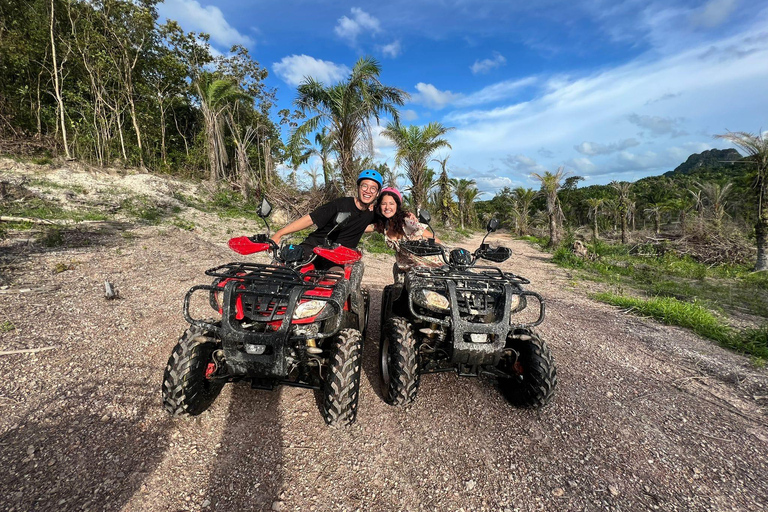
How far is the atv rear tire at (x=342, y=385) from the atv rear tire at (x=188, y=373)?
947mm

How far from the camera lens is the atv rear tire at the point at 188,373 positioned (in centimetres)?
236

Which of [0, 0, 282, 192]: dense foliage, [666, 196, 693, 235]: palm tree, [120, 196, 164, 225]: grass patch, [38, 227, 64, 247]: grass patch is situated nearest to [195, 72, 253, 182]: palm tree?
[0, 0, 282, 192]: dense foliage

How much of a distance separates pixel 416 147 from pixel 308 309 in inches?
639

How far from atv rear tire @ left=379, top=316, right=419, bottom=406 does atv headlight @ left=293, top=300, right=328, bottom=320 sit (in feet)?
2.19

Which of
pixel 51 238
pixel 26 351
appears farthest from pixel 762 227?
pixel 51 238

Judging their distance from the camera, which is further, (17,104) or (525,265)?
(17,104)

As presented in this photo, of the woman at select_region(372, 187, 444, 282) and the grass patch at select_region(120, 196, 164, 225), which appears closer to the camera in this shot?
the woman at select_region(372, 187, 444, 282)

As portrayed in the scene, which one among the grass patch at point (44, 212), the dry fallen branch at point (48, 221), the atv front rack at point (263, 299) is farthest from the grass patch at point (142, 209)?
the atv front rack at point (263, 299)

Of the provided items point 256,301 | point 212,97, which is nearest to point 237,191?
point 212,97

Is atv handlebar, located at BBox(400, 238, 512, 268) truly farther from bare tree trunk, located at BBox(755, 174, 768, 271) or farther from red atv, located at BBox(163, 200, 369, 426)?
bare tree trunk, located at BBox(755, 174, 768, 271)

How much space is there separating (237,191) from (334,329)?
1689cm

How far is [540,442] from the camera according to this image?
2.54 meters

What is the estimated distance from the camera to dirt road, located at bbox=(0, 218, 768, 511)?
2.01m

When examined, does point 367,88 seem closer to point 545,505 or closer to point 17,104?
point 545,505
